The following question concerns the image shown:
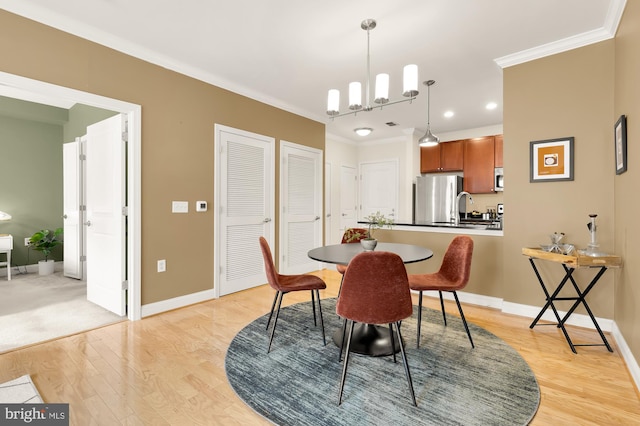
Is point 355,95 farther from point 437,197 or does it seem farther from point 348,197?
point 348,197

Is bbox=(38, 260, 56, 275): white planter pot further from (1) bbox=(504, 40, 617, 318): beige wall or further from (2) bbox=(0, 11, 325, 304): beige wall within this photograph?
(1) bbox=(504, 40, 617, 318): beige wall

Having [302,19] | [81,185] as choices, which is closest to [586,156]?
[302,19]

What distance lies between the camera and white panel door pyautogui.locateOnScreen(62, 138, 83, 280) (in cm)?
454

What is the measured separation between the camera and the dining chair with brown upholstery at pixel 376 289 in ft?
5.72

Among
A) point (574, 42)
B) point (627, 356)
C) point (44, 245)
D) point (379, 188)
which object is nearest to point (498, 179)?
point (379, 188)

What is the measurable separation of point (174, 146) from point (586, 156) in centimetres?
405

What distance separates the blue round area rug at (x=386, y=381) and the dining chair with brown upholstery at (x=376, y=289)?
16cm

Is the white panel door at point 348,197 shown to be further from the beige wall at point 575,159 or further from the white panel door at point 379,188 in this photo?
the beige wall at point 575,159

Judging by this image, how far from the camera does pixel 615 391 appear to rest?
72.6 inches

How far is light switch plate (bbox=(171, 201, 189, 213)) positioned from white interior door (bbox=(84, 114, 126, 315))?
1.47ft

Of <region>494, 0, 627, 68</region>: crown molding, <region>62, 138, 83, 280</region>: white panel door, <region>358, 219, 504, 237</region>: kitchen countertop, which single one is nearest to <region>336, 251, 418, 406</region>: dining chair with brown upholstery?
<region>358, 219, 504, 237</region>: kitchen countertop

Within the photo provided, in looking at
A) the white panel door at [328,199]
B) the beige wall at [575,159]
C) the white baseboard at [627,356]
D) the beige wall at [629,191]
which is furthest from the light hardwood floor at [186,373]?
the white panel door at [328,199]

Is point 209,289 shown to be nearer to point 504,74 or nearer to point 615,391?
point 615,391

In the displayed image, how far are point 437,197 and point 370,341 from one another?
402cm
